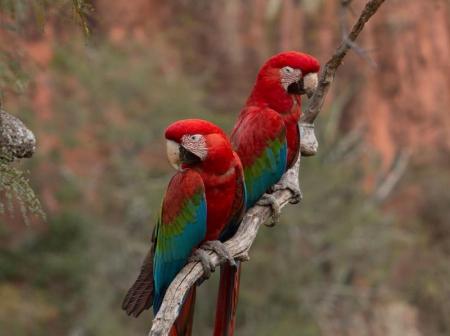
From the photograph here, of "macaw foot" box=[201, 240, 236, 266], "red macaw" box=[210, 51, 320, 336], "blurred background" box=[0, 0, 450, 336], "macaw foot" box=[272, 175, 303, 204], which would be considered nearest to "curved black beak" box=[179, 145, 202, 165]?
"macaw foot" box=[201, 240, 236, 266]

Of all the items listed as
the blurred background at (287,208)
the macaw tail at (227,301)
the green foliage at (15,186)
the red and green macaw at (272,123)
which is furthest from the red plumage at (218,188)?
the blurred background at (287,208)

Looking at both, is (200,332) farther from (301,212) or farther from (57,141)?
(57,141)

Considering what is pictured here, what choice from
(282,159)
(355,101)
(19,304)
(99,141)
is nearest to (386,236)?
(355,101)

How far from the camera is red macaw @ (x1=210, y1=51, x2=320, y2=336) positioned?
3355 millimetres

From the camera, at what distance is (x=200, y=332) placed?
930 cm

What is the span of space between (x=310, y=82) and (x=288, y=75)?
0.30 ft

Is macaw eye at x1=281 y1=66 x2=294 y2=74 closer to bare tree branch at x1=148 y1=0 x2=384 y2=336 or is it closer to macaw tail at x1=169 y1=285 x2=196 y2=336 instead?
bare tree branch at x1=148 y1=0 x2=384 y2=336

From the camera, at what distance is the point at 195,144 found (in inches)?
114

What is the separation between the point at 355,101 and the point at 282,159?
9114 mm

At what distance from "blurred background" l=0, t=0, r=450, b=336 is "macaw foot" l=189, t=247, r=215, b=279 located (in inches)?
205

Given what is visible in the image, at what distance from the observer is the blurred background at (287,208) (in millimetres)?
9516

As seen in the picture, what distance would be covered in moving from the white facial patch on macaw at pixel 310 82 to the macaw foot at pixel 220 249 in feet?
2.29

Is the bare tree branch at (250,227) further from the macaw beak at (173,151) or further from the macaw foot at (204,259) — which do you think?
the macaw beak at (173,151)

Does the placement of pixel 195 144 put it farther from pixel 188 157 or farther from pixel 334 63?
pixel 334 63
